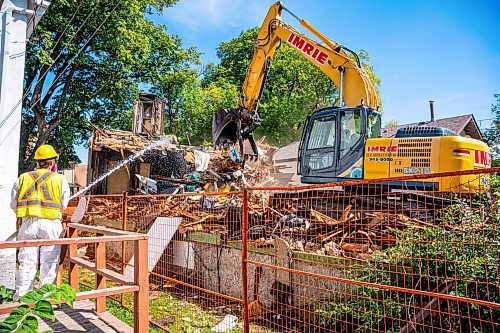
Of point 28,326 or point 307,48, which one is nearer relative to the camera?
point 28,326

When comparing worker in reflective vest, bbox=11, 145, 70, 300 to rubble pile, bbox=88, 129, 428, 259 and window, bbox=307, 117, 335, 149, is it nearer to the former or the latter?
rubble pile, bbox=88, 129, 428, 259

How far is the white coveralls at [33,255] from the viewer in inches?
169

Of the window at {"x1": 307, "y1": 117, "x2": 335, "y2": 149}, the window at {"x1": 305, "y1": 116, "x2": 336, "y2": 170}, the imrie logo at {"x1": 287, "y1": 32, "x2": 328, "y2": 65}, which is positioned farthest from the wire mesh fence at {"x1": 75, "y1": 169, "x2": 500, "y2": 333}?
the imrie logo at {"x1": 287, "y1": 32, "x2": 328, "y2": 65}

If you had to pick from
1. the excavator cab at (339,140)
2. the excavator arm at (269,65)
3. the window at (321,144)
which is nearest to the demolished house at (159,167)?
the excavator arm at (269,65)

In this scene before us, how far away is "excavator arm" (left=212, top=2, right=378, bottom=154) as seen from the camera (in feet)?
28.6

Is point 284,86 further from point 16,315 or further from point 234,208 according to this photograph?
point 16,315

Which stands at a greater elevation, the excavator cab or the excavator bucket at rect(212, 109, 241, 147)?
the excavator bucket at rect(212, 109, 241, 147)

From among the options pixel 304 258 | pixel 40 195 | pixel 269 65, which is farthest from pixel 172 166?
pixel 304 258

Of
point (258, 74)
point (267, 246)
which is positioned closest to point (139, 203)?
point (267, 246)

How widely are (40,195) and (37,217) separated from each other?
0.86ft

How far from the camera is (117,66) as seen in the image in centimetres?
1702

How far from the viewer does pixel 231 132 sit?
34.3 feet

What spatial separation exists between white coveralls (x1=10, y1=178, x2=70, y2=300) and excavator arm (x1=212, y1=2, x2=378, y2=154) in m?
6.23

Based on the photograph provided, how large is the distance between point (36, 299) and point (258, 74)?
914 centimetres
